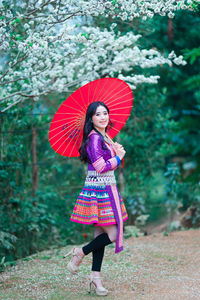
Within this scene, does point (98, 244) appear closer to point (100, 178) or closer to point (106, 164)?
point (100, 178)

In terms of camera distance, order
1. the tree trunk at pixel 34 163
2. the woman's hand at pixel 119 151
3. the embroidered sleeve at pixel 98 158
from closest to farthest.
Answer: the embroidered sleeve at pixel 98 158, the woman's hand at pixel 119 151, the tree trunk at pixel 34 163

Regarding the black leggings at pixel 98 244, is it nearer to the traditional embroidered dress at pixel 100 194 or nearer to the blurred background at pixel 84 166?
the traditional embroidered dress at pixel 100 194

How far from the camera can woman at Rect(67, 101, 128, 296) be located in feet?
9.55

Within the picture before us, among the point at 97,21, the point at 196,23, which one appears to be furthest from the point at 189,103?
the point at 97,21

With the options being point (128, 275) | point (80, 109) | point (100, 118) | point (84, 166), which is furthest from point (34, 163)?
point (100, 118)

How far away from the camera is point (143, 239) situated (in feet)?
17.2

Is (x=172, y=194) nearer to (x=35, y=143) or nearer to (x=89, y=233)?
(x=89, y=233)

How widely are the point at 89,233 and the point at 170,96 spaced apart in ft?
11.6

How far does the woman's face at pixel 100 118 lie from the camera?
9.92ft

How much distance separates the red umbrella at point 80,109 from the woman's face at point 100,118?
0.43ft

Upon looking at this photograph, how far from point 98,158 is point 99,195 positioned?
0.88ft

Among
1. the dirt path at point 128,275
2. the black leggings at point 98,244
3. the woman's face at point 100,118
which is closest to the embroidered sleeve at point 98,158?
the woman's face at point 100,118

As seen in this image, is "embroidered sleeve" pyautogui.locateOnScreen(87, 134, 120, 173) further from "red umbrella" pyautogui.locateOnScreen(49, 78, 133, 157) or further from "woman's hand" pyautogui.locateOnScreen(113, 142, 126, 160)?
"red umbrella" pyautogui.locateOnScreen(49, 78, 133, 157)

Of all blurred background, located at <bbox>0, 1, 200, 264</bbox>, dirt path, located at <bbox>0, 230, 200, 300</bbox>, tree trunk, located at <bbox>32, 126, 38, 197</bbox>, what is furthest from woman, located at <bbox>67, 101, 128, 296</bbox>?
tree trunk, located at <bbox>32, 126, 38, 197</bbox>
